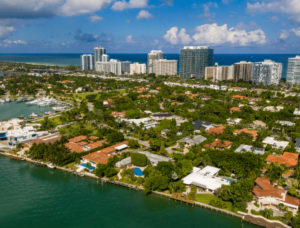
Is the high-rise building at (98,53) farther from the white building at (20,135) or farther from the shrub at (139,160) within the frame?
the shrub at (139,160)

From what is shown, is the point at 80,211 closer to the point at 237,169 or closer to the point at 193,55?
the point at 237,169

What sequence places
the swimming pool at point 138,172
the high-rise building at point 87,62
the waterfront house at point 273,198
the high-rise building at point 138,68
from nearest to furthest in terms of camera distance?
1. the waterfront house at point 273,198
2. the swimming pool at point 138,172
3. the high-rise building at point 138,68
4. the high-rise building at point 87,62

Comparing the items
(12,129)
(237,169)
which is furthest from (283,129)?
(12,129)

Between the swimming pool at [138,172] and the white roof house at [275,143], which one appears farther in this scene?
the white roof house at [275,143]

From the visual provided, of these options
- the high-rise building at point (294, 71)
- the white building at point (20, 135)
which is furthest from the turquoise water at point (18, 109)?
the high-rise building at point (294, 71)

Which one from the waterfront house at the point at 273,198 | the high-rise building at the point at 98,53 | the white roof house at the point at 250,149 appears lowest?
the waterfront house at the point at 273,198

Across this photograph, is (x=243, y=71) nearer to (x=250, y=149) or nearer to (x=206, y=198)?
(x=250, y=149)

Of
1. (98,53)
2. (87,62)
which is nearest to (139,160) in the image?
(98,53)
